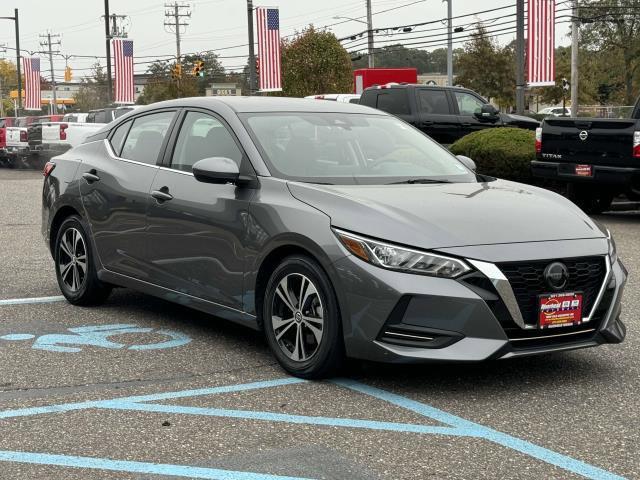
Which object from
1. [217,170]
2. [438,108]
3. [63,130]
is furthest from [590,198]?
[63,130]

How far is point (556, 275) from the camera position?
198 inches

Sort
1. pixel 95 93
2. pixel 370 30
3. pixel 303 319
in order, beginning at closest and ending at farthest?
pixel 303 319
pixel 370 30
pixel 95 93

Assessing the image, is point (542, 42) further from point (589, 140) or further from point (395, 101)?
point (589, 140)

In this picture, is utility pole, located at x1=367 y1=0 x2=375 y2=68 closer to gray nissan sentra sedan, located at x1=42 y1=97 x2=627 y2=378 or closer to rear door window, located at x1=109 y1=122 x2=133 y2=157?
rear door window, located at x1=109 y1=122 x2=133 y2=157

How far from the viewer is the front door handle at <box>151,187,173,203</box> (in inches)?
251

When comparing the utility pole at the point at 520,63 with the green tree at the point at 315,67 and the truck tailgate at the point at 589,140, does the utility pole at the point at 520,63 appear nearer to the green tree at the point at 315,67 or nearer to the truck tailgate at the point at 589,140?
the truck tailgate at the point at 589,140

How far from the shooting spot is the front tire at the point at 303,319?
5.17 metres

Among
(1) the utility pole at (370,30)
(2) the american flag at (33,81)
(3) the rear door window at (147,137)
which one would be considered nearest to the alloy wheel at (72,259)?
(3) the rear door window at (147,137)

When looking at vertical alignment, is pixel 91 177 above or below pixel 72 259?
above

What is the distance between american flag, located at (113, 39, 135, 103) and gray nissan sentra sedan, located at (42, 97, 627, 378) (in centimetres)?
3550

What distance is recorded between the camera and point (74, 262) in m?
7.51

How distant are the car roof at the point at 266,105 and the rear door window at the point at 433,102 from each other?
14.1m

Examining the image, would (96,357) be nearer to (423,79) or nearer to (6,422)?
(6,422)

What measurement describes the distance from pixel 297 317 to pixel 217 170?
0.99 meters
